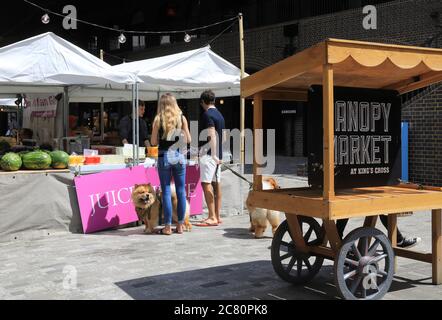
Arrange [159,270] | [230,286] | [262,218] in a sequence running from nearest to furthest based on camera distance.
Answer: [230,286], [159,270], [262,218]

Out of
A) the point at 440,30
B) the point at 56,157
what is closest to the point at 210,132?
the point at 56,157

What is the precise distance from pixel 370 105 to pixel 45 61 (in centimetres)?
478

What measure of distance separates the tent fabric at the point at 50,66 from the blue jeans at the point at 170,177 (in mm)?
1497

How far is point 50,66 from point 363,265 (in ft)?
17.3

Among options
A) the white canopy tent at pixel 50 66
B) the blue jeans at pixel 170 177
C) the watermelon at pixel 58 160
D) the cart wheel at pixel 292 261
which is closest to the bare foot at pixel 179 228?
the blue jeans at pixel 170 177

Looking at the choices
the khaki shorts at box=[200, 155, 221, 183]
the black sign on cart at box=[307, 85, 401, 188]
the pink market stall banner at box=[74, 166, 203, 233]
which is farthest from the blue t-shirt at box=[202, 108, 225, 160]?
the black sign on cart at box=[307, 85, 401, 188]

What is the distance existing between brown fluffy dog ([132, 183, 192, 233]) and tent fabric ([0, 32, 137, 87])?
1701 mm

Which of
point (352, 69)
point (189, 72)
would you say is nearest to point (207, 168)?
point (189, 72)

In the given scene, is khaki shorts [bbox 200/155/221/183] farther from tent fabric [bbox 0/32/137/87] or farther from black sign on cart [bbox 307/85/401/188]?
black sign on cart [bbox 307/85/401/188]

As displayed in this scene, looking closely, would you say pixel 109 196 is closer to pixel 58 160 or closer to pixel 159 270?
pixel 58 160

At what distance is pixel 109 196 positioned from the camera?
791 cm

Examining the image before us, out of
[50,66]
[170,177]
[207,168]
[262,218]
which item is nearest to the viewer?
[262,218]

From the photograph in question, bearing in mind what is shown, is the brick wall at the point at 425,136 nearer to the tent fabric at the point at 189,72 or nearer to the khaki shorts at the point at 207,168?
the tent fabric at the point at 189,72

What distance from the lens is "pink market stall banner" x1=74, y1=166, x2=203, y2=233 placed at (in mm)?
7668
